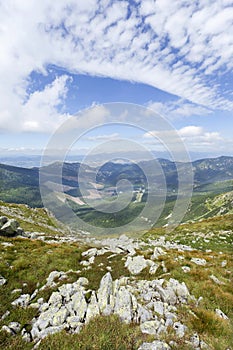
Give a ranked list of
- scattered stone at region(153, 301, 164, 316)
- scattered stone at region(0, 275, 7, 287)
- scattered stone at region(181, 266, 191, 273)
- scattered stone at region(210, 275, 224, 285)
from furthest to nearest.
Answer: scattered stone at region(181, 266, 191, 273) < scattered stone at region(210, 275, 224, 285) < scattered stone at region(0, 275, 7, 287) < scattered stone at region(153, 301, 164, 316)

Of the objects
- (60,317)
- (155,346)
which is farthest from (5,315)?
(155,346)

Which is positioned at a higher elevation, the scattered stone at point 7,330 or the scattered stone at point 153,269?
the scattered stone at point 7,330

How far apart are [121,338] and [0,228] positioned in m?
27.7

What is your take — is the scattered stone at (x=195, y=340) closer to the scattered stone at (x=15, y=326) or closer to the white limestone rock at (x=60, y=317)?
the white limestone rock at (x=60, y=317)

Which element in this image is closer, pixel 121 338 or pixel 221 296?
pixel 121 338

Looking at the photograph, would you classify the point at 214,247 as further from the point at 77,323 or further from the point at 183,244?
the point at 77,323

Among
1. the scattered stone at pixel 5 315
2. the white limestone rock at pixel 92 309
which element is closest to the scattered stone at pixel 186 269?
the white limestone rock at pixel 92 309

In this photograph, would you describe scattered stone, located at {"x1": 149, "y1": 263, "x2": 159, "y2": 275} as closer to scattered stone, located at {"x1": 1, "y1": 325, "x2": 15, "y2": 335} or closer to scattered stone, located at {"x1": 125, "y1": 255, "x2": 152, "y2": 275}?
scattered stone, located at {"x1": 125, "y1": 255, "x2": 152, "y2": 275}

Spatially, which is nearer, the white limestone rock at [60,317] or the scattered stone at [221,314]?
the white limestone rock at [60,317]

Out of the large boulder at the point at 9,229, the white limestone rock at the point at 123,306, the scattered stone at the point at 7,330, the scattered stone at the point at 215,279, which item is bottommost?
the large boulder at the point at 9,229

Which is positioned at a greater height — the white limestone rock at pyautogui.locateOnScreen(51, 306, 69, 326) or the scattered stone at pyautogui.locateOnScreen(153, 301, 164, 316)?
the white limestone rock at pyautogui.locateOnScreen(51, 306, 69, 326)

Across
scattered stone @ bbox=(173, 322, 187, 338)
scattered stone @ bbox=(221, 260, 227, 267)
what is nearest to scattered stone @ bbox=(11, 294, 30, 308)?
scattered stone @ bbox=(173, 322, 187, 338)

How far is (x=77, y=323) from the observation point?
31.2 feet

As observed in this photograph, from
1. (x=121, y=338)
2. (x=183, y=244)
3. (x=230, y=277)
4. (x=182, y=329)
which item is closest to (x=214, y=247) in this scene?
(x=183, y=244)
